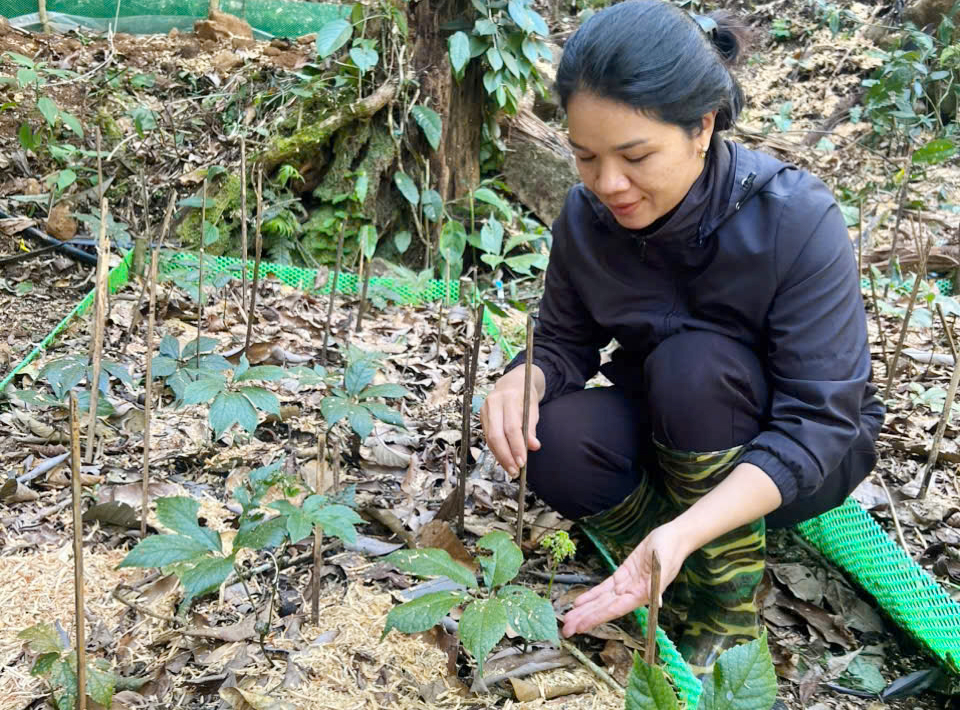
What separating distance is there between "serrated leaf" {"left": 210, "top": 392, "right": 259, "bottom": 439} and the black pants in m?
0.56

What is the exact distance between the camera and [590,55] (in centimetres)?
138

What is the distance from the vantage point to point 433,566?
1354 millimetres

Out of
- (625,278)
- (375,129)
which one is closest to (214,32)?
(375,129)

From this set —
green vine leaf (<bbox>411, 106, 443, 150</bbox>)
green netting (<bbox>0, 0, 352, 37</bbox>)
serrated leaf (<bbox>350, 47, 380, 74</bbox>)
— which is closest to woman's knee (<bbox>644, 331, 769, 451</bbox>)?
green vine leaf (<bbox>411, 106, 443, 150</bbox>)

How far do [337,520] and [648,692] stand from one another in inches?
24.7

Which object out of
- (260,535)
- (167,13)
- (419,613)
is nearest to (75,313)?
(260,535)

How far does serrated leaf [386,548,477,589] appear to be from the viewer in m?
1.34

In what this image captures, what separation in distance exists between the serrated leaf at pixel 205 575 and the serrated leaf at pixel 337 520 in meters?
0.15

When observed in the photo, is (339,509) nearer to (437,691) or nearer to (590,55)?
(437,691)

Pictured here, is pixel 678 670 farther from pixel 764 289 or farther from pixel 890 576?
pixel 764 289

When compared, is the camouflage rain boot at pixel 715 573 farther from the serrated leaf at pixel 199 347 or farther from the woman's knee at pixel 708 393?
the serrated leaf at pixel 199 347

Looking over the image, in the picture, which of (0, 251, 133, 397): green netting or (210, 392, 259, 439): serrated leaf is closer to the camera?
(210, 392, 259, 439): serrated leaf

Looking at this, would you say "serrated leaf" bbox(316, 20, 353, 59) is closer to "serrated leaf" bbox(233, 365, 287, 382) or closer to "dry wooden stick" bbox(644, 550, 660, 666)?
"serrated leaf" bbox(233, 365, 287, 382)

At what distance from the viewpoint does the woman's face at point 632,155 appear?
1.38 metres
